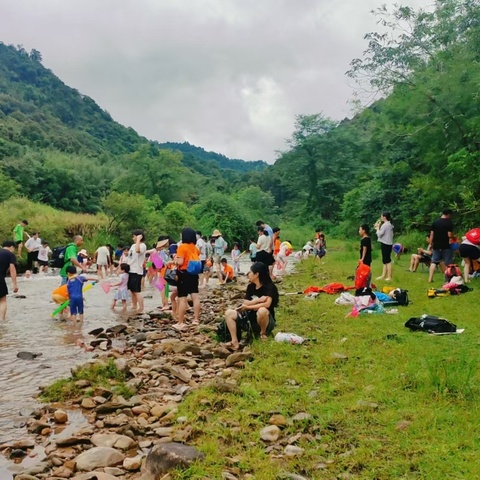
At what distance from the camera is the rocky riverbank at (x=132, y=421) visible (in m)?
4.11

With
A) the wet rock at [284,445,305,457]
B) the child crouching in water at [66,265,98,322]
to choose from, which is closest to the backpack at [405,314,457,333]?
the wet rock at [284,445,305,457]

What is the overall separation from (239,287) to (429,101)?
9.33 metres

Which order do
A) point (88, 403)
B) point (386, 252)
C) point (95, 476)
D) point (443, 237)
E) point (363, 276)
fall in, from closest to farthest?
point (95, 476) < point (88, 403) < point (363, 276) < point (443, 237) < point (386, 252)

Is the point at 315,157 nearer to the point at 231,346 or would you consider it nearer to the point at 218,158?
the point at 231,346

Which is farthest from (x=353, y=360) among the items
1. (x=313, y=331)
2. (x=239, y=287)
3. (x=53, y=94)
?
(x=53, y=94)

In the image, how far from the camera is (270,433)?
14.7 feet

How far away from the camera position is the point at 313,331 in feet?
27.9

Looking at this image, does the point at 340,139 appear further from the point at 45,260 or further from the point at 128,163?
the point at 45,260

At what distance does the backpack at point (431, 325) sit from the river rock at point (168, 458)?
491cm

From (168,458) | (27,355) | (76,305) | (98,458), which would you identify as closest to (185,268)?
(76,305)

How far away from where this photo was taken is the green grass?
5898mm

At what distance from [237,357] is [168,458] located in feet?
9.72

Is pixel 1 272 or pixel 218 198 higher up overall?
pixel 218 198

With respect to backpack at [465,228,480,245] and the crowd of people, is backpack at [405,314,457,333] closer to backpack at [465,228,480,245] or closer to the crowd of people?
the crowd of people
